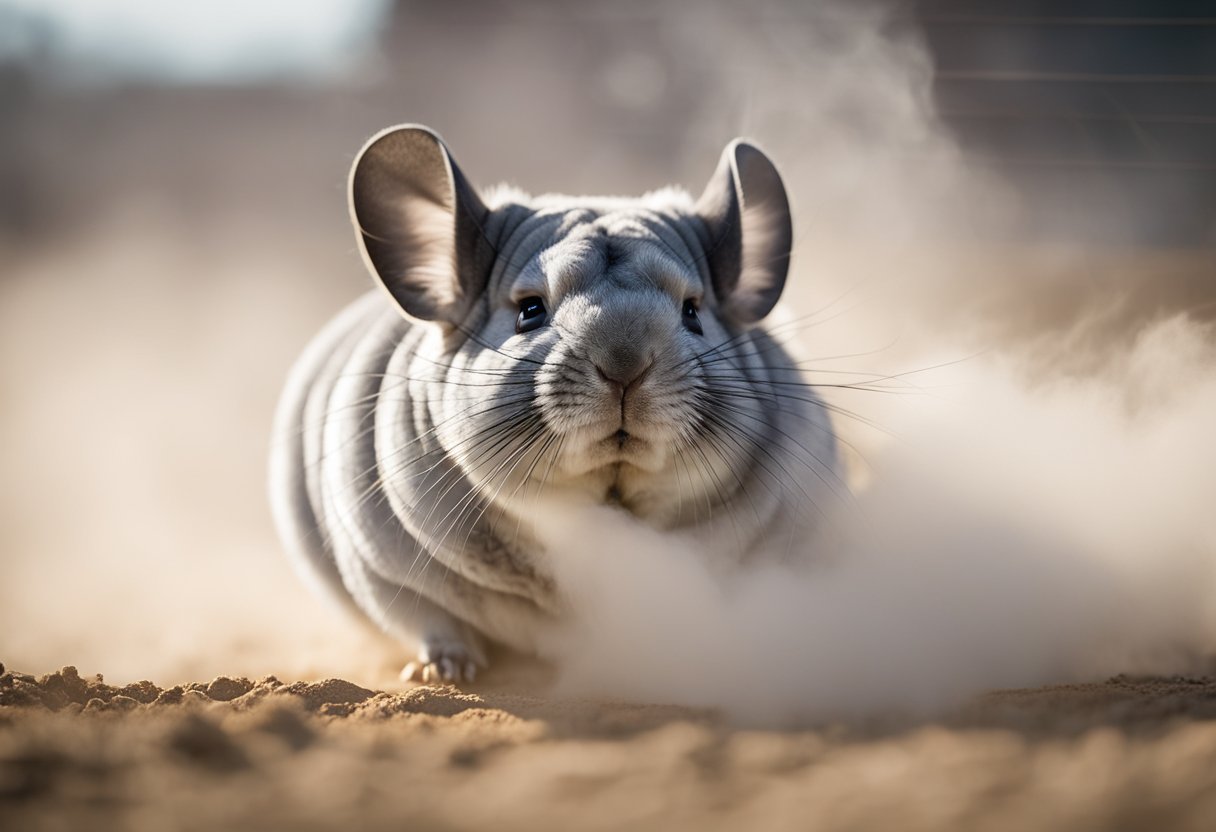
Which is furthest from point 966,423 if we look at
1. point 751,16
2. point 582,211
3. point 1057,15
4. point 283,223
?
point 283,223

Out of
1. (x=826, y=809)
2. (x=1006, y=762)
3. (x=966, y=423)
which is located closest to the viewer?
(x=826, y=809)

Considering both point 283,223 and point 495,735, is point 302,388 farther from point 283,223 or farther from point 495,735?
point 283,223

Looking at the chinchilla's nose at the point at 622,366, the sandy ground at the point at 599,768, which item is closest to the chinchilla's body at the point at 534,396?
the chinchilla's nose at the point at 622,366

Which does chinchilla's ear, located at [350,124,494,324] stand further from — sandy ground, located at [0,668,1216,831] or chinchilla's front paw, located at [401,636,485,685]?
sandy ground, located at [0,668,1216,831]

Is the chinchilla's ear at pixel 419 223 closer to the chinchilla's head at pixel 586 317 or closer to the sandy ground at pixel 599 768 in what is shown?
the chinchilla's head at pixel 586 317

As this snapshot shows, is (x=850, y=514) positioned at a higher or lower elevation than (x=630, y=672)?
higher

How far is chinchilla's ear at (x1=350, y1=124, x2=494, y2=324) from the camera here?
3943 mm

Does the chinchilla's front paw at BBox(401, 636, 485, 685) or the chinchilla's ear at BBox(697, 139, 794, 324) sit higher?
the chinchilla's ear at BBox(697, 139, 794, 324)

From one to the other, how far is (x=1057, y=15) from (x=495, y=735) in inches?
251

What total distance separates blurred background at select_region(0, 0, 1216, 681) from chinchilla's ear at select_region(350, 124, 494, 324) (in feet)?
5.58

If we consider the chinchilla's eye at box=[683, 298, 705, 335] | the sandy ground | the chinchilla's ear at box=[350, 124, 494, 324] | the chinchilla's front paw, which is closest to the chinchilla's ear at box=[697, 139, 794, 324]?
the chinchilla's eye at box=[683, 298, 705, 335]

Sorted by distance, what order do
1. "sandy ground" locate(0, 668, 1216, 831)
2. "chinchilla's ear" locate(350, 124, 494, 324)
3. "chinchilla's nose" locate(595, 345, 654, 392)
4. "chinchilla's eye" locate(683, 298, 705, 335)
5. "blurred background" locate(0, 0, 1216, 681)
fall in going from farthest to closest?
1. "blurred background" locate(0, 0, 1216, 681)
2. "chinchilla's ear" locate(350, 124, 494, 324)
3. "chinchilla's eye" locate(683, 298, 705, 335)
4. "chinchilla's nose" locate(595, 345, 654, 392)
5. "sandy ground" locate(0, 668, 1216, 831)

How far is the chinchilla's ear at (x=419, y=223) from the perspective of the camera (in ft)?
12.9

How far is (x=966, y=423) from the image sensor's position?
4715 millimetres
